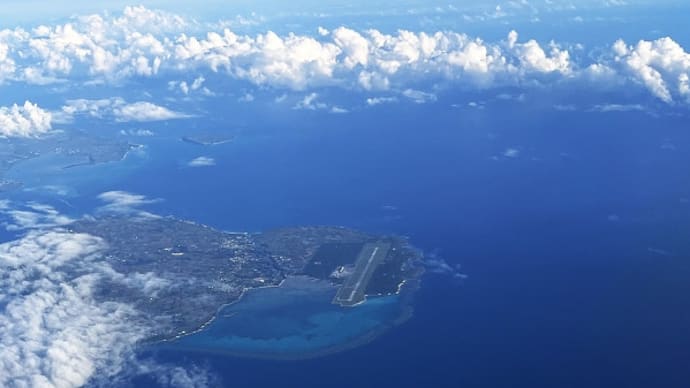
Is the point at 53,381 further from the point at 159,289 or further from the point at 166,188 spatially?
the point at 166,188

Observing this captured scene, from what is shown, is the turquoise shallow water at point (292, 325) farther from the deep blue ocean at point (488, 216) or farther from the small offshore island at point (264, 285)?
the deep blue ocean at point (488, 216)

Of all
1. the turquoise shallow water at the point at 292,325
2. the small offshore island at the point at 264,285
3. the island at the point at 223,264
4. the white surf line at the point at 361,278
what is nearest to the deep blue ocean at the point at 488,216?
the turquoise shallow water at the point at 292,325

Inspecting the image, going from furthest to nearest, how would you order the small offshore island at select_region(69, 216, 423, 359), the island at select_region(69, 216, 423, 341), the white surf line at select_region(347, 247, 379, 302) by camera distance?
1. the island at select_region(69, 216, 423, 341)
2. the white surf line at select_region(347, 247, 379, 302)
3. the small offshore island at select_region(69, 216, 423, 359)

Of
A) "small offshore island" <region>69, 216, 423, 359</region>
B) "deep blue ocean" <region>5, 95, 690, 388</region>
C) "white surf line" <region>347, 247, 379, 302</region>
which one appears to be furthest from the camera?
"white surf line" <region>347, 247, 379, 302</region>

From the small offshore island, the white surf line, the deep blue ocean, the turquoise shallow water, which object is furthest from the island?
the deep blue ocean

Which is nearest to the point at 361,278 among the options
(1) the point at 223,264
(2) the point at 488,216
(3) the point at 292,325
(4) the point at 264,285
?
(4) the point at 264,285

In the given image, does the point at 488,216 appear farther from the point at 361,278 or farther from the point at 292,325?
the point at 292,325

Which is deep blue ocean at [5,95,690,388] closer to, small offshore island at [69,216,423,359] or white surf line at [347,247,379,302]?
small offshore island at [69,216,423,359]
